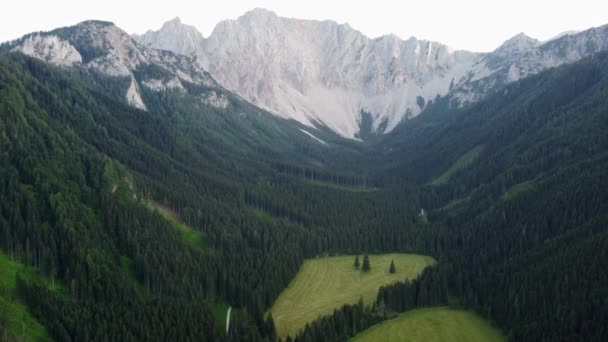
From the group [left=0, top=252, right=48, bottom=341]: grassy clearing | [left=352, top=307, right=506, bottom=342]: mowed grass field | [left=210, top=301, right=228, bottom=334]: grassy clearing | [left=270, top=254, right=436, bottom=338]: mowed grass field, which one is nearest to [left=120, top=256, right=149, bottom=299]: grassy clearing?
[left=210, top=301, right=228, bottom=334]: grassy clearing

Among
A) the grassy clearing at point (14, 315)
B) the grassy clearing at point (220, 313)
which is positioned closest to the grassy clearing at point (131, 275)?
the grassy clearing at point (220, 313)

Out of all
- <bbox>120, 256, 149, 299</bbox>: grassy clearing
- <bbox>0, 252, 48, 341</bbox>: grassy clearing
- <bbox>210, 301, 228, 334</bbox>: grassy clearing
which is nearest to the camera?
<bbox>0, 252, 48, 341</bbox>: grassy clearing

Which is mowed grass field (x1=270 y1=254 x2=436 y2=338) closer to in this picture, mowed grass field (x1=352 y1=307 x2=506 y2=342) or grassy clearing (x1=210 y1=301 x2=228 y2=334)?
grassy clearing (x1=210 y1=301 x2=228 y2=334)

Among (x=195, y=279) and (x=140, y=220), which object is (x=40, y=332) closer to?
(x=195, y=279)

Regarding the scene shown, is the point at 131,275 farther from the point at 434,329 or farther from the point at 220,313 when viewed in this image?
the point at 434,329

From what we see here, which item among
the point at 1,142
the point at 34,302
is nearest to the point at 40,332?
the point at 34,302

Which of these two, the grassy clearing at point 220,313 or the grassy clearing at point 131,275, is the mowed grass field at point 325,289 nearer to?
the grassy clearing at point 220,313
